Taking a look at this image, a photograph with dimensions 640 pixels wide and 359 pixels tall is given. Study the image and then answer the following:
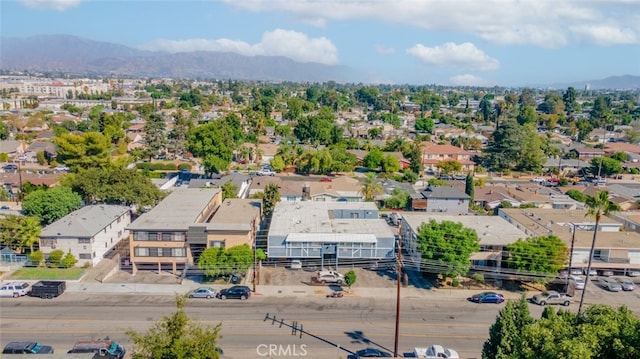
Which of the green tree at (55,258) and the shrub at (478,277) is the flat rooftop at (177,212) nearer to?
the green tree at (55,258)

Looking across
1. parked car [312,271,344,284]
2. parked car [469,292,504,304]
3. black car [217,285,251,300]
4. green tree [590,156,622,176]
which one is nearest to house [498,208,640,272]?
parked car [469,292,504,304]

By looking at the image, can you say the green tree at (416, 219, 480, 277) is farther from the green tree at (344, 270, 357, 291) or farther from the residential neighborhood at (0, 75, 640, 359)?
the green tree at (344, 270, 357, 291)

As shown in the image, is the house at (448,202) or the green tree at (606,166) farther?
the green tree at (606,166)

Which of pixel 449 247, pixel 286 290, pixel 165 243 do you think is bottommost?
pixel 286 290

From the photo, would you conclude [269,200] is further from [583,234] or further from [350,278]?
[583,234]

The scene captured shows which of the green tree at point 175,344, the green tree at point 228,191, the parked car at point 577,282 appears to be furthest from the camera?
the green tree at point 228,191

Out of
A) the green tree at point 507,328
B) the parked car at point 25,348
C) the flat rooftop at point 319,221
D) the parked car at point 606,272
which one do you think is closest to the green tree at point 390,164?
the flat rooftop at point 319,221

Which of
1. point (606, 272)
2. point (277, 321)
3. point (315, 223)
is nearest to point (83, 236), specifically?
point (277, 321)

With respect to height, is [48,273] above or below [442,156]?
below
